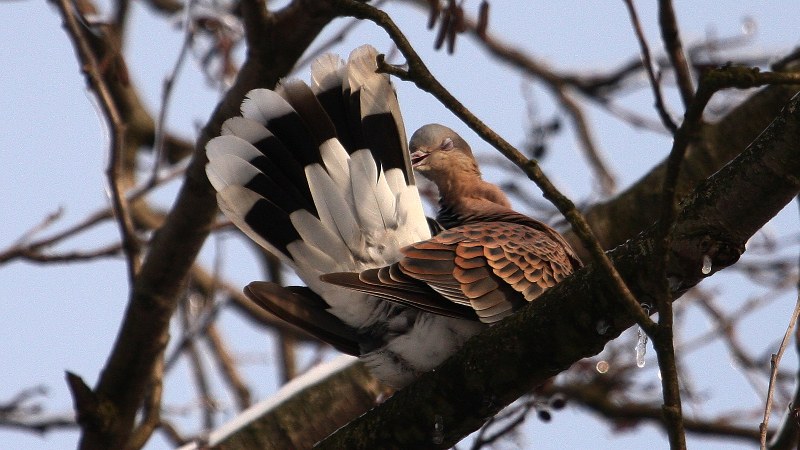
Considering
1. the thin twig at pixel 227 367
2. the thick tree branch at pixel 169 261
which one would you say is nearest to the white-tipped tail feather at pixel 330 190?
the thick tree branch at pixel 169 261

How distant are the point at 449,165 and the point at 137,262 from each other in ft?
4.12

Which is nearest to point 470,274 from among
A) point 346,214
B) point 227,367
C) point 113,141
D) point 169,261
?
point 346,214

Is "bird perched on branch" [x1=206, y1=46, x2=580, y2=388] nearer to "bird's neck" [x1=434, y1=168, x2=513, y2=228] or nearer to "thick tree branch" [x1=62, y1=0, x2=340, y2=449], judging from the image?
"thick tree branch" [x1=62, y1=0, x2=340, y2=449]

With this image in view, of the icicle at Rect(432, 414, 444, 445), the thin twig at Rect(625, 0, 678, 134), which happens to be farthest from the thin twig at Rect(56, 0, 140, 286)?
the thin twig at Rect(625, 0, 678, 134)

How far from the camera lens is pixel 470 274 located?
2.91 meters

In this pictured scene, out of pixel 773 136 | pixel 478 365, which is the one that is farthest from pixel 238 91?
pixel 773 136

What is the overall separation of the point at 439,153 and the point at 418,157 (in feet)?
0.29

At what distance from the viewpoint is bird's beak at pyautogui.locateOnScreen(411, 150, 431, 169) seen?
410 cm

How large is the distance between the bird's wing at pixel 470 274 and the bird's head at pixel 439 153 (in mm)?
822

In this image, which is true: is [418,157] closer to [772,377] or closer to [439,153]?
[439,153]

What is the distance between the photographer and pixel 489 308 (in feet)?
9.41

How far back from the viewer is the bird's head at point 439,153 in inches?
159

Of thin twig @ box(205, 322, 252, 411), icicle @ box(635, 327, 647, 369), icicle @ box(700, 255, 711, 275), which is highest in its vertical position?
thin twig @ box(205, 322, 252, 411)

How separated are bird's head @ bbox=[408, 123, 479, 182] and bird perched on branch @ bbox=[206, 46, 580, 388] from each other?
896 mm
